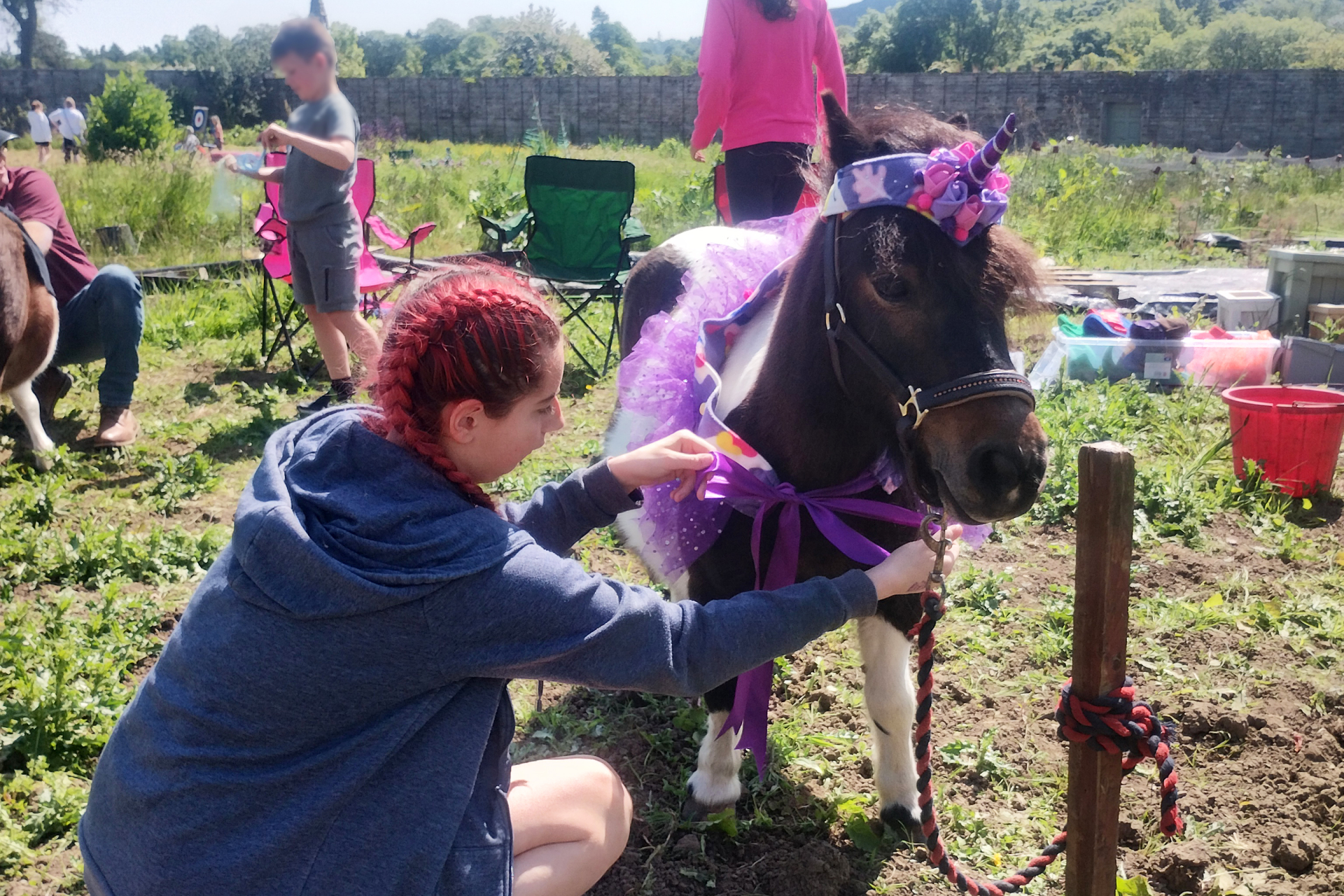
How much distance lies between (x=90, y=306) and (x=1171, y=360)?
6.25m

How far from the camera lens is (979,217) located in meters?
1.80

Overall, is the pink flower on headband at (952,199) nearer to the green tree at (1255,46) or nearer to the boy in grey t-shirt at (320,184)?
the boy in grey t-shirt at (320,184)

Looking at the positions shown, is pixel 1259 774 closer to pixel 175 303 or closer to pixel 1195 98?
pixel 175 303

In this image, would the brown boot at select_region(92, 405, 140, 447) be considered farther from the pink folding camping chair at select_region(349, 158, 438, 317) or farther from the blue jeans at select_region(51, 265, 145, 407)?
the pink folding camping chair at select_region(349, 158, 438, 317)

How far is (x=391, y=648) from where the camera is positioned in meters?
1.31

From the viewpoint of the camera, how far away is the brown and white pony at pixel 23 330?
14.5 ft

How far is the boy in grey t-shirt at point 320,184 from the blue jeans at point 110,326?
88cm

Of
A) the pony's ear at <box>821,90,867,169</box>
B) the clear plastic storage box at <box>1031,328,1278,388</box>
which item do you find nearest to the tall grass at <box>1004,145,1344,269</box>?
the clear plastic storage box at <box>1031,328,1278,388</box>

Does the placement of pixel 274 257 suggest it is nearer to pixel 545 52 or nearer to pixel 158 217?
pixel 158 217

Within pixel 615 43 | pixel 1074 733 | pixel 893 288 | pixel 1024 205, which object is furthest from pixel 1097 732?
pixel 615 43

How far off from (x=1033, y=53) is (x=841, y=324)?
2195 inches

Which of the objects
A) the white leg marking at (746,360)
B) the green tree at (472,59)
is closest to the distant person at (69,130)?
the white leg marking at (746,360)

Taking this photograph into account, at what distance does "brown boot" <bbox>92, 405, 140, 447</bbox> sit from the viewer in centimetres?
492

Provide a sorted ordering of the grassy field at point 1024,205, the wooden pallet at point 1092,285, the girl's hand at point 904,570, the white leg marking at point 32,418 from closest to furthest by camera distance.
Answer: the girl's hand at point 904,570
the white leg marking at point 32,418
the wooden pallet at point 1092,285
the grassy field at point 1024,205
